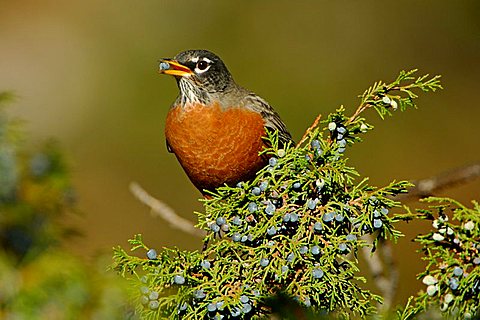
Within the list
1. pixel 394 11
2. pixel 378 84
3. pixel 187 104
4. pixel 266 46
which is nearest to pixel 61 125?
pixel 266 46

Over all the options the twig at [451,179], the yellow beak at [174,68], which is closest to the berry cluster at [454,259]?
the twig at [451,179]

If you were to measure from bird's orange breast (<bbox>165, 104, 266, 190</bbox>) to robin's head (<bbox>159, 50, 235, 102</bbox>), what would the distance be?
11 centimetres

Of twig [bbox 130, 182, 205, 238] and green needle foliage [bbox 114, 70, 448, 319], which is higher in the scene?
twig [bbox 130, 182, 205, 238]

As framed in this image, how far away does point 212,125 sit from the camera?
9.43 feet

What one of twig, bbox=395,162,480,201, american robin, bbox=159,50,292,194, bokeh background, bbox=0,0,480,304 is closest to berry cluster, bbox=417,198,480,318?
twig, bbox=395,162,480,201

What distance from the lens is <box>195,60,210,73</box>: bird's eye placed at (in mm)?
3163

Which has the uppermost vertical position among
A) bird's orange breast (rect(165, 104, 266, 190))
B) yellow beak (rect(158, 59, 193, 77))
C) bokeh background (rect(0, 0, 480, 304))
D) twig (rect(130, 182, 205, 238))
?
bokeh background (rect(0, 0, 480, 304))

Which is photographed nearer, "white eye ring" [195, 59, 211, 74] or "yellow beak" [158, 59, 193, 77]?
"yellow beak" [158, 59, 193, 77]

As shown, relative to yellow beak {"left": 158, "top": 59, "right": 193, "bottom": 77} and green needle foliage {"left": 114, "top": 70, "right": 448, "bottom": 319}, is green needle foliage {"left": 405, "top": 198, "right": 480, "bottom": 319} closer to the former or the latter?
green needle foliage {"left": 114, "top": 70, "right": 448, "bottom": 319}

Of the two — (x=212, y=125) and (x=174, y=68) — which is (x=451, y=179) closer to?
(x=212, y=125)

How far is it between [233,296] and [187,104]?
5.25 feet

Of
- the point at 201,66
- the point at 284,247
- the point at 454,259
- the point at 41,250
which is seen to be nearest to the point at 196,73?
the point at 201,66

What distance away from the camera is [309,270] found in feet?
5.04

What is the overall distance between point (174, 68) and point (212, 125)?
1.21 feet
